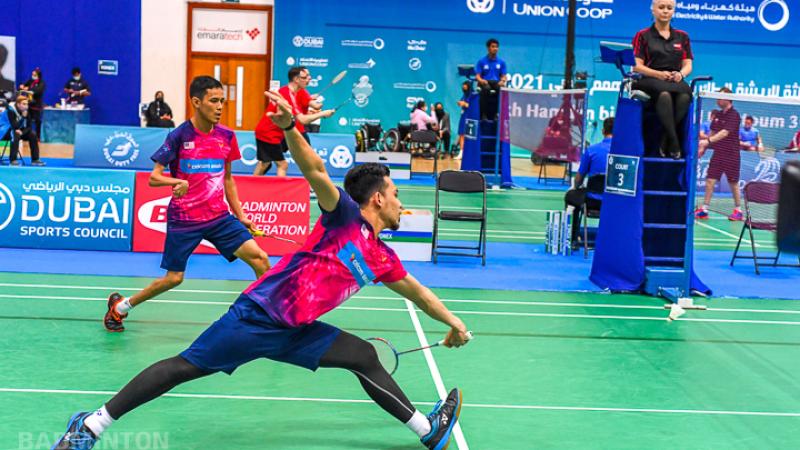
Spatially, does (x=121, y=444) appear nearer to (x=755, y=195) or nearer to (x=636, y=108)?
(x=636, y=108)

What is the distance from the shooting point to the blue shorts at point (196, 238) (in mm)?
7910

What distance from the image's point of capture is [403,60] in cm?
2961

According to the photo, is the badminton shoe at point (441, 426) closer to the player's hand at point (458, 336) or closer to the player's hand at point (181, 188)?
the player's hand at point (458, 336)

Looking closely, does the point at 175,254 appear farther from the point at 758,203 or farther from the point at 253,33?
the point at 253,33

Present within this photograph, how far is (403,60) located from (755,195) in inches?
720

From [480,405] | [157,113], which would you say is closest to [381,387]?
[480,405]

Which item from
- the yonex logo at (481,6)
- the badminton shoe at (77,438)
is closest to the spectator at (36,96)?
the yonex logo at (481,6)

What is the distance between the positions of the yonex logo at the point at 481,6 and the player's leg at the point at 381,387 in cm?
2515

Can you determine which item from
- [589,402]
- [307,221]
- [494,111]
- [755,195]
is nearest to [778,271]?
[755,195]

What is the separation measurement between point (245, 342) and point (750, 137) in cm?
822

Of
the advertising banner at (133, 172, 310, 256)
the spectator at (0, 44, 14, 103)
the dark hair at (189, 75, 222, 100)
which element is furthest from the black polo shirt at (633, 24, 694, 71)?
the spectator at (0, 44, 14, 103)

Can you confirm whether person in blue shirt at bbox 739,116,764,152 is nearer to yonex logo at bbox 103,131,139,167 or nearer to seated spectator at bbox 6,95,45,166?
Answer: yonex logo at bbox 103,131,139,167
